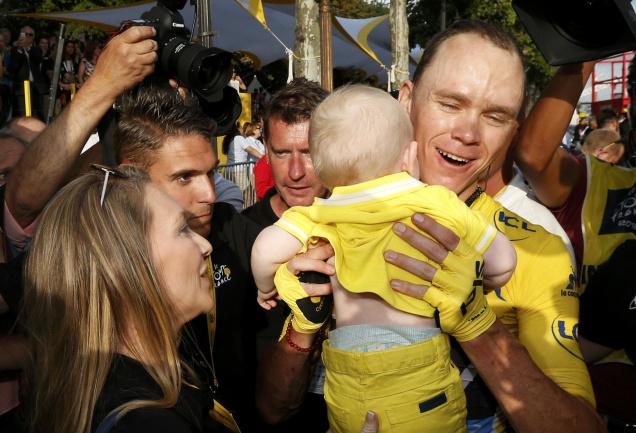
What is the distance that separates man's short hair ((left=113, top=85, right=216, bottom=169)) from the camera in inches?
115

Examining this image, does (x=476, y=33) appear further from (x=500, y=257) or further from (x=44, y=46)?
(x=44, y=46)

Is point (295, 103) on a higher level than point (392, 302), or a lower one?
higher

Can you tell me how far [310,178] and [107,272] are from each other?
6.09 feet

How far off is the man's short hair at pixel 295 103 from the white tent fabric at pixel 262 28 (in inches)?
439

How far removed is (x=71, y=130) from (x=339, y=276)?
1.49 metres

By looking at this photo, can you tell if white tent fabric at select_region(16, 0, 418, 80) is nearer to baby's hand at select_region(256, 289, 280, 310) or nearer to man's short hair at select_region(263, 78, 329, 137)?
man's short hair at select_region(263, 78, 329, 137)

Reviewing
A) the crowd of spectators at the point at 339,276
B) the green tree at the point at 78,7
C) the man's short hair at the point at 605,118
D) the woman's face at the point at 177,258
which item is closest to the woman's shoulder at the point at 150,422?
the crowd of spectators at the point at 339,276

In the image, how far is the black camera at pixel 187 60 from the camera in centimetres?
300

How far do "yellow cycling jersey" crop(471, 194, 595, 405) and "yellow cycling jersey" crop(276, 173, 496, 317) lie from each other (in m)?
0.31

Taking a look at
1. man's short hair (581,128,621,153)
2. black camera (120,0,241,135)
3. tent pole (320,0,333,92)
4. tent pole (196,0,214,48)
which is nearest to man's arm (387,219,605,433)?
black camera (120,0,241,135)

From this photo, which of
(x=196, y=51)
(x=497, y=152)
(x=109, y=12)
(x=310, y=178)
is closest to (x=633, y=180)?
(x=497, y=152)

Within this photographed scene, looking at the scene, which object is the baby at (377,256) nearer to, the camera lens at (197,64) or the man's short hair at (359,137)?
the man's short hair at (359,137)

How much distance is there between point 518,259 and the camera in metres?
2.18

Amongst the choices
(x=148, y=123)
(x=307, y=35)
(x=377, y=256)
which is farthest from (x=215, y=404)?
(x=307, y=35)
